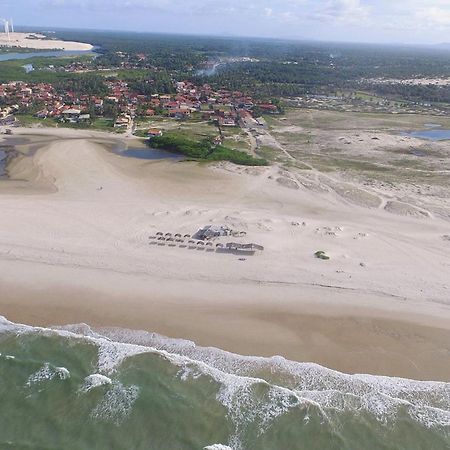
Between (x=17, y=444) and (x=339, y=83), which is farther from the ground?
(x=339, y=83)

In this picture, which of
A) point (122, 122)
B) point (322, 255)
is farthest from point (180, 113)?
point (322, 255)

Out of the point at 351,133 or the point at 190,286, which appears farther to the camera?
the point at 351,133

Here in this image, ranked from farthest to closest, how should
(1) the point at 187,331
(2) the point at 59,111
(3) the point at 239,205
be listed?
1. (2) the point at 59,111
2. (3) the point at 239,205
3. (1) the point at 187,331

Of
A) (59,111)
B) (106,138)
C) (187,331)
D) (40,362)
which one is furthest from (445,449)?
(59,111)

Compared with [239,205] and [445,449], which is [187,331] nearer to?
[445,449]

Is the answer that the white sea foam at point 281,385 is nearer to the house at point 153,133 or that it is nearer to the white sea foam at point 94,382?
the white sea foam at point 94,382

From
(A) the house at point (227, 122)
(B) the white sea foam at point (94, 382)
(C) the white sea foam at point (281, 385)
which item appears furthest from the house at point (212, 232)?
(A) the house at point (227, 122)

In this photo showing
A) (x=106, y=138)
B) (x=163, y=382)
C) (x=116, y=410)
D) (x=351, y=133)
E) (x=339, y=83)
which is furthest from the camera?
(x=339, y=83)
